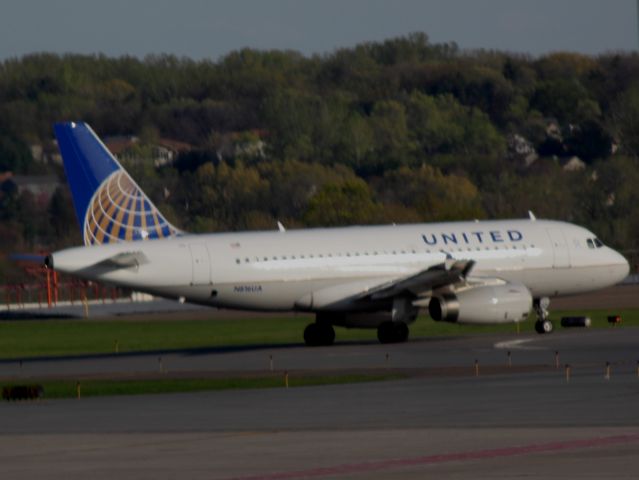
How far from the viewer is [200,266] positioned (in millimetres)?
56125

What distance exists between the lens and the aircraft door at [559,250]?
199ft

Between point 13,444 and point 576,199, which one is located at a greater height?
point 576,199

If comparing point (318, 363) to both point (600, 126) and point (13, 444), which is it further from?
point (600, 126)

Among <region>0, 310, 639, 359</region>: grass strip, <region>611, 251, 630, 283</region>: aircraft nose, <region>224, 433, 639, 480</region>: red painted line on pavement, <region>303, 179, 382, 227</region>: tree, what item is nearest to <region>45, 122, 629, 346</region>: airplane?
<region>611, 251, 630, 283</region>: aircraft nose

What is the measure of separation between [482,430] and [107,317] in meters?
60.4

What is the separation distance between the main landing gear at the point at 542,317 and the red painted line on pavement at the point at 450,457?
1262 inches

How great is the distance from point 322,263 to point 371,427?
26.3 meters

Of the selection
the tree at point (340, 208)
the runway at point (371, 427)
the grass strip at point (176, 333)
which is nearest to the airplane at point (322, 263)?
the grass strip at point (176, 333)

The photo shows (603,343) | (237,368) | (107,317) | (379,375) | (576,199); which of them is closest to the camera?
(379,375)

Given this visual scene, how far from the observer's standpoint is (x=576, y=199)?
133 m

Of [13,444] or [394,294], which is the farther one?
[394,294]

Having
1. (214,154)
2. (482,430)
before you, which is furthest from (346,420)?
(214,154)

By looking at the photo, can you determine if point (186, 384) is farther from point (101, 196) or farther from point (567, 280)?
point (567, 280)

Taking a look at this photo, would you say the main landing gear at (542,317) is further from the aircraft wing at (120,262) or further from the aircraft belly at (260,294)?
the aircraft wing at (120,262)
